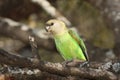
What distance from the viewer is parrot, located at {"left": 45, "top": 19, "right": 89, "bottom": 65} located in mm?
2740

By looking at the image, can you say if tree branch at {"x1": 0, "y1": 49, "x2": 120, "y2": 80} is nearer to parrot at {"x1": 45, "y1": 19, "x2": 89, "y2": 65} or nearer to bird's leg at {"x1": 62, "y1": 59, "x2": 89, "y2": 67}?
bird's leg at {"x1": 62, "y1": 59, "x2": 89, "y2": 67}

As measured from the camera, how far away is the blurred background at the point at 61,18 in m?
4.21

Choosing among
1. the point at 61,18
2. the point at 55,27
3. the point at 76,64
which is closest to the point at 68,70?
the point at 76,64

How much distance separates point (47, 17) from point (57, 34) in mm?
2617

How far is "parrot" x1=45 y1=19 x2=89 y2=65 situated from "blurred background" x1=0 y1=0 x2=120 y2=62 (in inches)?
46.6

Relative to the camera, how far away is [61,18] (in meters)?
4.88

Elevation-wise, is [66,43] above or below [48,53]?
below

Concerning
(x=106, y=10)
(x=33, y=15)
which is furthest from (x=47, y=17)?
(x=106, y=10)

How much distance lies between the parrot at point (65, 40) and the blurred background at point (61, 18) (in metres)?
1.18

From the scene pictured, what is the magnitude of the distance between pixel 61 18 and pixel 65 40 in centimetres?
209

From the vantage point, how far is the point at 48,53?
4945mm

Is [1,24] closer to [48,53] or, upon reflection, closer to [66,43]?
[48,53]

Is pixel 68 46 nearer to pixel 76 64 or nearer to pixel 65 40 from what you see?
pixel 65 40

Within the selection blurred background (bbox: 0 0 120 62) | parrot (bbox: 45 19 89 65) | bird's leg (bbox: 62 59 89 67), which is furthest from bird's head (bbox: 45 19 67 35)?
blurred background (bbox: 0 0 120 62)
